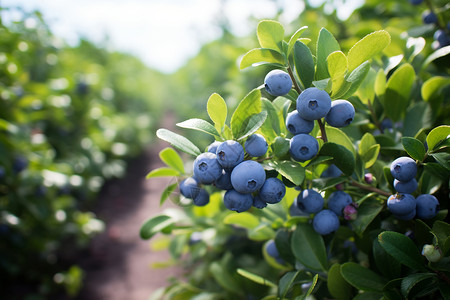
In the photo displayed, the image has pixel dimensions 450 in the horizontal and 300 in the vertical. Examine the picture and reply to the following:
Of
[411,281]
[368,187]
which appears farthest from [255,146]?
[411,281]

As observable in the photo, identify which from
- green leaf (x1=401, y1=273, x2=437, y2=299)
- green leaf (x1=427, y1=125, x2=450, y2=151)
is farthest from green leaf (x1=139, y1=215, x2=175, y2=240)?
green leaf (x1=427, y1=125, x2=450, y2=151)

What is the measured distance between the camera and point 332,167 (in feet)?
3.14

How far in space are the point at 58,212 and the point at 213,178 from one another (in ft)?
9.42

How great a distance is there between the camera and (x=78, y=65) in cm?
471

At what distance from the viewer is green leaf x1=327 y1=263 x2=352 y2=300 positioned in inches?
34.7

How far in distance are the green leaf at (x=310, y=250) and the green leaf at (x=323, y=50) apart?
47cm

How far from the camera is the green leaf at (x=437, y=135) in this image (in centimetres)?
74

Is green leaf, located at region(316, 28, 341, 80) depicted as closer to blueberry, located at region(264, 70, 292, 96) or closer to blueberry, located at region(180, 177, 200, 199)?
blueberry, located at region(264, 70, 292, 96)

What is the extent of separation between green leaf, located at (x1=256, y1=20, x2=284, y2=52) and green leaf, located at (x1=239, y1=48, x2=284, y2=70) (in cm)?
1

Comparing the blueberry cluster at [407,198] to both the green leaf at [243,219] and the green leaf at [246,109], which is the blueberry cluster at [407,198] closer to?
the green leaf at [246,109]

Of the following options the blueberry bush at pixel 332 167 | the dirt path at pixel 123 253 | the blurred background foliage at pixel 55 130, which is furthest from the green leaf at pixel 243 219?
the dirt path at pixel 123 253

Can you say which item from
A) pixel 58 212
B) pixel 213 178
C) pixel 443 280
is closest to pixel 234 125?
pixel 213 178

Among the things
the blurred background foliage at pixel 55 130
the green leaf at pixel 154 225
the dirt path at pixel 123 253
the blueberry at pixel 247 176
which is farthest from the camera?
the dirt path at pixel 123 253

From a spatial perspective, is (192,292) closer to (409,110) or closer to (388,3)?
(409,110)
